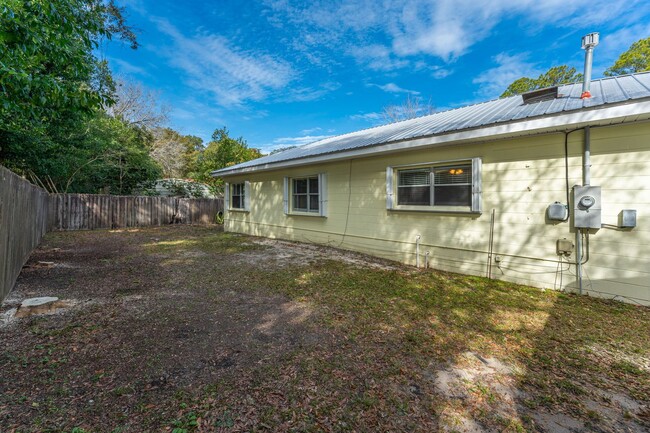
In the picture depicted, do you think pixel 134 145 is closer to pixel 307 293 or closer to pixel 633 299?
pixel 307 293

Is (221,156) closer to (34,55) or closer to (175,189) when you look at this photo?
(175,189)

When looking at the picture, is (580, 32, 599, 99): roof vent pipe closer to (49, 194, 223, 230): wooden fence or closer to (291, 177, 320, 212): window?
(291, 177, 320, 212): window

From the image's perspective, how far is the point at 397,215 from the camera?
6191 mm

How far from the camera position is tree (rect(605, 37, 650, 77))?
14.6 meters

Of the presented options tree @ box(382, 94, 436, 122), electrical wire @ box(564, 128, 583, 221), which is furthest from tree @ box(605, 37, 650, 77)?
electrical wire @ box(564, 128, 583, 221)

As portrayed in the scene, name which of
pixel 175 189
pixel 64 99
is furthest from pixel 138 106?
pixel 64 99

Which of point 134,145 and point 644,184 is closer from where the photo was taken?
point 644,184

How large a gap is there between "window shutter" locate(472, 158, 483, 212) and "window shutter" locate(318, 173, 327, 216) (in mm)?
3837

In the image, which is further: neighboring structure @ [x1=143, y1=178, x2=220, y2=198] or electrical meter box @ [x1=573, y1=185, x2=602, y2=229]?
neighboring structure @ [x1=143, y1=178, x2=220, y2=198]

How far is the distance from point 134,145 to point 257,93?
793 cm

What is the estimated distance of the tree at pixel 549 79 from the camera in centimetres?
1780

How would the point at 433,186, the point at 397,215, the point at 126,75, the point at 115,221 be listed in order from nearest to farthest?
the point at 433,186 → the point at 397,215 → the point at 115,221 → the point at 126,75

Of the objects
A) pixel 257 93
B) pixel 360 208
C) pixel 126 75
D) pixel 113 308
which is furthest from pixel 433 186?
pixel 126 75

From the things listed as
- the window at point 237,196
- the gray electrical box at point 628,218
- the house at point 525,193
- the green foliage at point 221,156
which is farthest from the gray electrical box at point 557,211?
the green foliage at point 221,156
